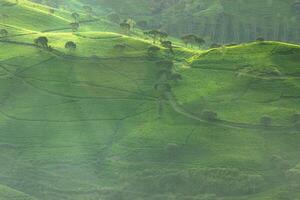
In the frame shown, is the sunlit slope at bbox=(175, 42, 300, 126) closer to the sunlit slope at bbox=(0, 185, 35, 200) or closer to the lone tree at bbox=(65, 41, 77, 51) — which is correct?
the lone tree at bbox=(65, 41, 77, 51)

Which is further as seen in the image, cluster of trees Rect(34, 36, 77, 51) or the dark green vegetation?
cluster of trees Rect(34, 36, 77, 51)

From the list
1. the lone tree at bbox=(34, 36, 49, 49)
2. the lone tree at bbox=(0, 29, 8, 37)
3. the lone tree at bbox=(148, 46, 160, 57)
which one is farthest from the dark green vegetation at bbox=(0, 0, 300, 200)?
the lone tree at bbox=(34, 36, 49, 49)

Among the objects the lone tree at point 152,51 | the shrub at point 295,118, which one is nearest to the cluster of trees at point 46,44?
the lone tree at point 152,51

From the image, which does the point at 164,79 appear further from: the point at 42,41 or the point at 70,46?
the point at 42,41

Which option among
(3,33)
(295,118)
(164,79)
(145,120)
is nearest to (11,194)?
(145,120)

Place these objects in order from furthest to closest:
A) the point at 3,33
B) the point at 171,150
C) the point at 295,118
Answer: the point at 3,33 → the point at 295,118 → the point at 171,150

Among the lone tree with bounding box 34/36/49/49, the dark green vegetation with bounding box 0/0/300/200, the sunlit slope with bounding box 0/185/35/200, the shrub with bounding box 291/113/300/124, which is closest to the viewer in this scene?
the sunlit slope with bounding box 0/185/35/200

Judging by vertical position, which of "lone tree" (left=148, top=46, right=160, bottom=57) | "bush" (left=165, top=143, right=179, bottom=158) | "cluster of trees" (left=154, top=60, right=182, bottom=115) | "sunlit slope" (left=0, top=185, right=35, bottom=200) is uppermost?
"lone tree" (left=148, top=46, right=160, bottom=57)

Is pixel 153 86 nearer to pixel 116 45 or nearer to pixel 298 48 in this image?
pixel 116 45
